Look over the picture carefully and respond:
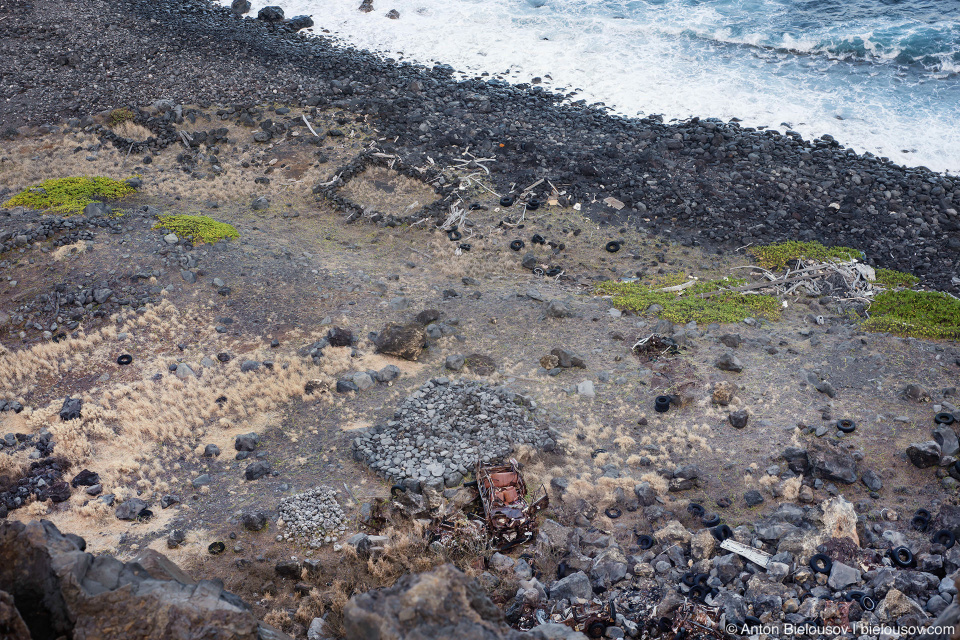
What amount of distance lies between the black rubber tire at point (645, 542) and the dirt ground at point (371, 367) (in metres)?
0.33

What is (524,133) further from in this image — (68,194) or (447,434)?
(68,194)

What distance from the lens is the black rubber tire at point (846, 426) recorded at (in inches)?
384

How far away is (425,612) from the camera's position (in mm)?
5449

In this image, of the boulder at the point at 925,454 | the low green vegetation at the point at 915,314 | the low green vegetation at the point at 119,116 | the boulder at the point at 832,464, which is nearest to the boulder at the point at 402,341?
the boulder at the point at 832,464

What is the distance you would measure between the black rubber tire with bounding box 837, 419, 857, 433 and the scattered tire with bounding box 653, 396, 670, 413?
8.38 ft

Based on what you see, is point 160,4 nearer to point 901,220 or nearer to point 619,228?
point 619,228

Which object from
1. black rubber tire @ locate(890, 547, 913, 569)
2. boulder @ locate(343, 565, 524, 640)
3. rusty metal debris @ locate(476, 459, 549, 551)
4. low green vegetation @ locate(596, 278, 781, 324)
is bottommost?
rusty metal debris @ locate(476, 459, 549, 551)

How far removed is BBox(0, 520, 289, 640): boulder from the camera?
5.66 meters

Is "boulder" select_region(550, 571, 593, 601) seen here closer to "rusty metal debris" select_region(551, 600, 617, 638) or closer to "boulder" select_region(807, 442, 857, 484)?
"rusty metal debris" select_region(551, 600, 617, 638)

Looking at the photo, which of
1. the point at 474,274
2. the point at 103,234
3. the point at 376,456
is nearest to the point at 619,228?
the point at 474,274

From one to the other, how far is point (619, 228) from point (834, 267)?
16.6 ft

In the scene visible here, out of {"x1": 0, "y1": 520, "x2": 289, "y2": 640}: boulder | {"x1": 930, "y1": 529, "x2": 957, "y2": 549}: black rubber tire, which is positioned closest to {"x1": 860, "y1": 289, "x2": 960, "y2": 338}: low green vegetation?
{"x1": 930, "y1": 529, "x2": 957, "y2": 549}: black rubber tire

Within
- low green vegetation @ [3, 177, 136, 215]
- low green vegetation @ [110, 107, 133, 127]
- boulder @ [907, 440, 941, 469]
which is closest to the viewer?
boulder @ [907, 440, 941, 469]

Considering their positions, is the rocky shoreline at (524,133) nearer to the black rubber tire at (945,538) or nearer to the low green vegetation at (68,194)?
the low green vegetation at (68,194)
